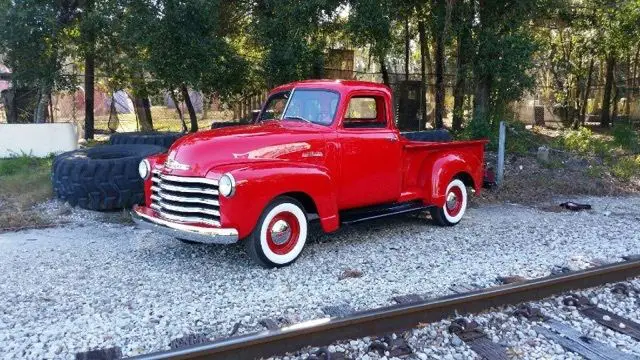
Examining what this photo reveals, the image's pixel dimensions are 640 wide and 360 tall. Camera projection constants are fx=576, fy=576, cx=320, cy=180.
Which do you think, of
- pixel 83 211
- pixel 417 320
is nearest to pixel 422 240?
pixel 417 320

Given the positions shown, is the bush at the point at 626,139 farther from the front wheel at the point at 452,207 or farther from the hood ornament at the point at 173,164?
the hood ornament at the point at 173,164

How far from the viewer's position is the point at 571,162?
12.7 meters

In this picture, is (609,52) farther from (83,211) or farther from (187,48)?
(83,211)

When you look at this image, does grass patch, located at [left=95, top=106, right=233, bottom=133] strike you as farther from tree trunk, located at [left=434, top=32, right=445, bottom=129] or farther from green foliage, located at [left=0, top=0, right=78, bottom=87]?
tree trunk, located at [left=434, top=32, right=445, bottom=129]

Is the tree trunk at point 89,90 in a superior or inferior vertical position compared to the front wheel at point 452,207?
superior

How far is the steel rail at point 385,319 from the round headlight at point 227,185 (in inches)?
65.0

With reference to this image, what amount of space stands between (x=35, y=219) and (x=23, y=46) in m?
6.72

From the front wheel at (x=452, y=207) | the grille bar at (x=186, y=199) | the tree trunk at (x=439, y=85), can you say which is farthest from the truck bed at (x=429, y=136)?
the tree trunk at (x=439, y=85)

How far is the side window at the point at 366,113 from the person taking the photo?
7027 millimetres

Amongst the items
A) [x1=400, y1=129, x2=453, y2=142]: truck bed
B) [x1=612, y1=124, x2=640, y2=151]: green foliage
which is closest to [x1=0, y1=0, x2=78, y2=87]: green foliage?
[x1=400, y1=129, x2=453, y2=142]: truck bed

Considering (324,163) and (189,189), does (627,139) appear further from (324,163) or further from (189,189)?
(189,189)

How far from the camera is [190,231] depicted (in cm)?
547

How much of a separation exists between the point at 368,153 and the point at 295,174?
1.27 metres

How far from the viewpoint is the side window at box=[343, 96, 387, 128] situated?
23.1 ft
